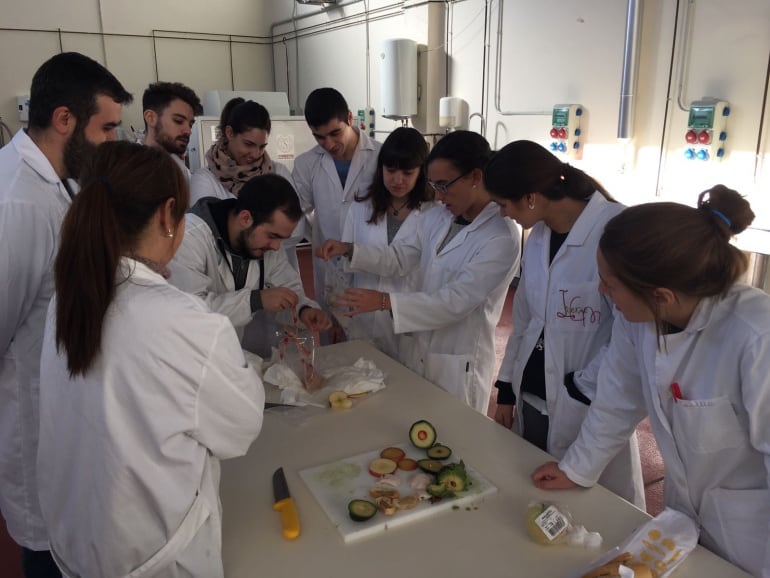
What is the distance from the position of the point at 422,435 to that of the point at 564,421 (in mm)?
451

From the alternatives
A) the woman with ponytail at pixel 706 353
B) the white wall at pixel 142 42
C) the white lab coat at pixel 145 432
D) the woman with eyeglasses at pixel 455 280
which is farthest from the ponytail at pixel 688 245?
the white wall at pixel 142 42

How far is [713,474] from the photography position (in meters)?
1.05

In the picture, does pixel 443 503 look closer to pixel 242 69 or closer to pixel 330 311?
pixel 330 311

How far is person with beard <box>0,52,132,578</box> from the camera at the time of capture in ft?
4.32

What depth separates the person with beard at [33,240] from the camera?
1315 mm

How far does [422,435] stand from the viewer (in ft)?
4.28

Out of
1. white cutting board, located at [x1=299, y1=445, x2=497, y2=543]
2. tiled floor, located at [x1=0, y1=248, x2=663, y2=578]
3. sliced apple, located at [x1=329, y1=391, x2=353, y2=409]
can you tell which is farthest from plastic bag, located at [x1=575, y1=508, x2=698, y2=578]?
tiled floor, located at [x1=0, y1=248, x2=663, y2=578]

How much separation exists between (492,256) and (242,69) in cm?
650

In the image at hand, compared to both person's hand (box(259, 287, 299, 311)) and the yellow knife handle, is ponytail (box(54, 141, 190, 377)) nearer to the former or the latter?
the yellow knife handle

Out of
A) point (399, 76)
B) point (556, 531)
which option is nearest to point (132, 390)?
point (556, 531)

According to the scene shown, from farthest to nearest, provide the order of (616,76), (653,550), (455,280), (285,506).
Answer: (616,76) < (455,280) < (285,506) < (653,550)

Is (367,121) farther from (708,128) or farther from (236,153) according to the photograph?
(236,153)

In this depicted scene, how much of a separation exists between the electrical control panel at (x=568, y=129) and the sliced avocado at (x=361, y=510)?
3.40 meters

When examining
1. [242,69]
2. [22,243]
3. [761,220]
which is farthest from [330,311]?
[242,69]
